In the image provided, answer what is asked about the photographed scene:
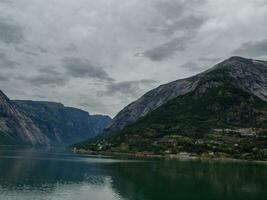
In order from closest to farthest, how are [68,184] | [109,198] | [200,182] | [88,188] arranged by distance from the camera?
[109,198], [88,188], [68,184], [200,182]

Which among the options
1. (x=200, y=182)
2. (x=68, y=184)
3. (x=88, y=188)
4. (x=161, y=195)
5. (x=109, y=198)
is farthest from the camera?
(x=200, y=182)

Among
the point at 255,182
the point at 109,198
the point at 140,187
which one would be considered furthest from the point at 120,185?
the point at 255,182

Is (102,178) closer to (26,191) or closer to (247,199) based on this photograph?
(26,191)

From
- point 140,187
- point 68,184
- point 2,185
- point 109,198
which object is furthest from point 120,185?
point 2,185

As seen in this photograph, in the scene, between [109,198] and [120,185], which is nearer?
[109,198]

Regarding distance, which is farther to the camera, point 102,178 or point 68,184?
point 102,178

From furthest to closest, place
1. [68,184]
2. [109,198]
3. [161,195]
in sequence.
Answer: [68,184] → [161,195] → [109,198]

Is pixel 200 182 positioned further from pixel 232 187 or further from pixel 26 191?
pixel 26 191

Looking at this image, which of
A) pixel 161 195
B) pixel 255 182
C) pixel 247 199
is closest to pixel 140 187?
pixel 161 195

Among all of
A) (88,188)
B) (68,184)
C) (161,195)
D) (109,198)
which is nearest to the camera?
(109,198)
